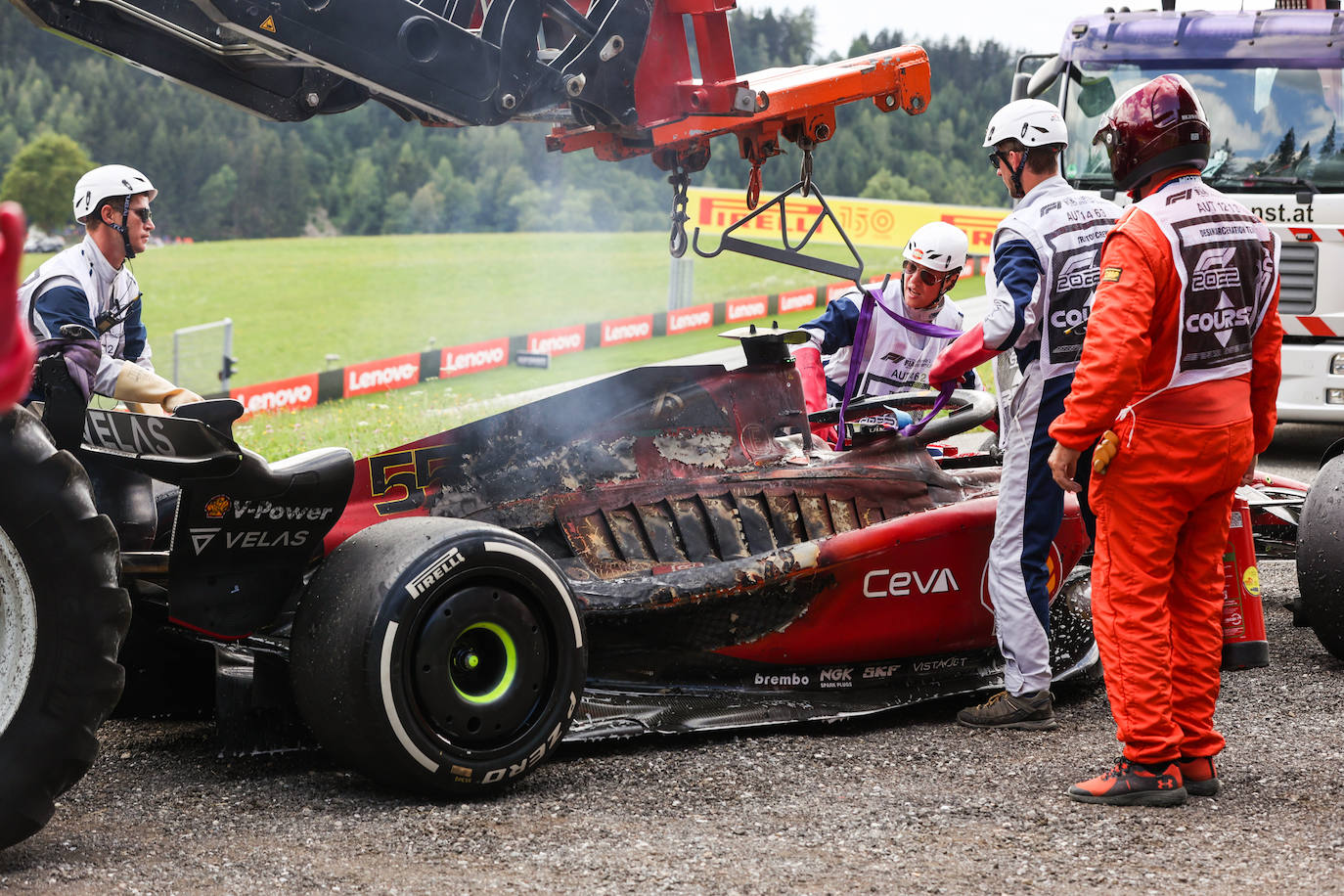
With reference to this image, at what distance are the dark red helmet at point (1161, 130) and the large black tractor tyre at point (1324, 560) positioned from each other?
2.09 metres

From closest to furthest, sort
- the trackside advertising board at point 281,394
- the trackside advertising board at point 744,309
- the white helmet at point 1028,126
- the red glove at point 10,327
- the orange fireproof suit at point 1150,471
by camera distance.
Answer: the red glove at point 10,327
the orange fireproof suit at point 1150,471
the white helmet at point 1028,126
the trackside advertising board at point 281,394
the trackside advertising board at point 744,309

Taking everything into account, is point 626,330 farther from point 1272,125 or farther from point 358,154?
point 358,154

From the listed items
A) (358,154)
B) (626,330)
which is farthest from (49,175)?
(626,330)

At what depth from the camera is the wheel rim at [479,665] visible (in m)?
3.90

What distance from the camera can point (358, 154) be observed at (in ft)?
151

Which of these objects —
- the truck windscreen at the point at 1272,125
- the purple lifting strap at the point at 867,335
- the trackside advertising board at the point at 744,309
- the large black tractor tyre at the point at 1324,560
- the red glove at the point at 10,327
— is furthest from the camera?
the trackside advertising board at the point at 744,309

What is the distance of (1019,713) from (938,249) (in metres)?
2.17

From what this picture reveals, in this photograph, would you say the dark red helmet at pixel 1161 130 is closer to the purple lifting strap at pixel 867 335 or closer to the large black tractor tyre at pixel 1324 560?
the purple lifting strap at pixel 867 335

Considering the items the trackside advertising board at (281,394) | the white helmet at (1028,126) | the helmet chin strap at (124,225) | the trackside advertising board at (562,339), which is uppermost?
the white helmet at (1028,126)

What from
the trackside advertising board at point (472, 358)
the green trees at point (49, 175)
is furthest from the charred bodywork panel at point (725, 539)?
the green trees at point (49, 175)

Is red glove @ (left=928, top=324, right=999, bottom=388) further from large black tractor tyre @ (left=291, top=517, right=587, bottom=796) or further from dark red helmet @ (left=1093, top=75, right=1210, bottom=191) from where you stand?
large black tractor tyre @ (left=291, top=517, right=587, bottom=796)

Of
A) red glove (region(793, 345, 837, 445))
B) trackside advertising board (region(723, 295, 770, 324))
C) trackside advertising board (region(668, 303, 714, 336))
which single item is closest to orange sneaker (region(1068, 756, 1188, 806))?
red glove (region(793, 345, 837, 445))

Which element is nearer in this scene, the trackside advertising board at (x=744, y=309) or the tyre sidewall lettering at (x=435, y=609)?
the tyre sidewall lettering at (x=435, y=609)

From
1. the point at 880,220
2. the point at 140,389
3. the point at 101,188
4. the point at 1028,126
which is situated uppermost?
the point at 880,220
